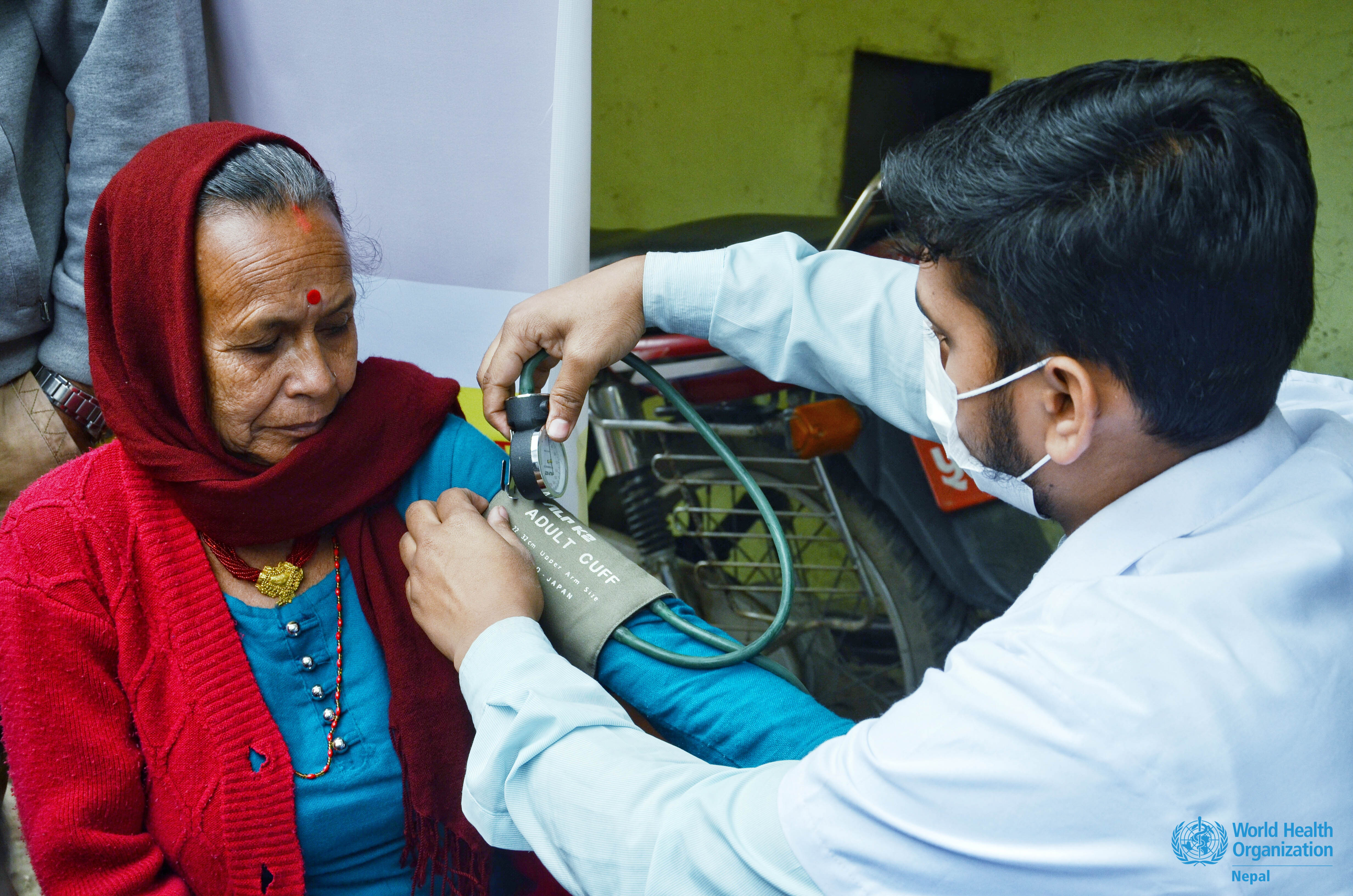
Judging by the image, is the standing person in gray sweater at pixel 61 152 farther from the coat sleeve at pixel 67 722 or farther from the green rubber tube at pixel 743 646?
the green rubber tube at pixel 743 646

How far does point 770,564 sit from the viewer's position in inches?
120

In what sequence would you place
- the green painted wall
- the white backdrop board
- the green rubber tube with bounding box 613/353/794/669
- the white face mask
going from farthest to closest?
1. the green painted wall
2. the white backdrop board
3. the green rubber tube with bounding box 613/353/794/669
4. the white face mask

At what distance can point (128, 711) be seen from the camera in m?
1.30

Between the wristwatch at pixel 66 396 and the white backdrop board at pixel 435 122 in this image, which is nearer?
the wristwatch at pixel 66 396

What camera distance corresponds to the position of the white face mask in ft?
3.89

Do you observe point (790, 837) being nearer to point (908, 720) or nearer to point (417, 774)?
point (908, 720)

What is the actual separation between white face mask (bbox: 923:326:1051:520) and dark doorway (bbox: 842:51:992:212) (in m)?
2.27

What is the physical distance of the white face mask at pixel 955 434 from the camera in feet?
3.89

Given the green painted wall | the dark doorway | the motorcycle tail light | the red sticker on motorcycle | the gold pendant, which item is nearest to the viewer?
the gold pendant

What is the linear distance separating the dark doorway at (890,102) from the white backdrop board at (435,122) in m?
1.82

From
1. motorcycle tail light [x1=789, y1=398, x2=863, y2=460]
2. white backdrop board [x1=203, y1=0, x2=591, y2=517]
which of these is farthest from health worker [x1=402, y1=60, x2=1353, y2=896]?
motorcycle tail light [x1=789, y1=398, x2=863, y2=460]

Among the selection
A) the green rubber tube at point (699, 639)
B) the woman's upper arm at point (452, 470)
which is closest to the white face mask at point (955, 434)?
the green rubber tube at point (699, 639)

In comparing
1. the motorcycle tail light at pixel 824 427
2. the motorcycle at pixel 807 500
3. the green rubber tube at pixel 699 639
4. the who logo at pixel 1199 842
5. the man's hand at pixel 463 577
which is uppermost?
the who logo at pixel 1199 842

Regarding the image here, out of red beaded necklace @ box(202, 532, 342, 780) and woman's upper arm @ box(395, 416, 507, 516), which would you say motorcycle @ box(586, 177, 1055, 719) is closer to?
woman's upper arm @ box(395, 416, 507, 516)
